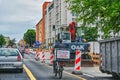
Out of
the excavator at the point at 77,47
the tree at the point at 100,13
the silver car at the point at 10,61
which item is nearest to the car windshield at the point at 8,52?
the silver car at the point at 10,61

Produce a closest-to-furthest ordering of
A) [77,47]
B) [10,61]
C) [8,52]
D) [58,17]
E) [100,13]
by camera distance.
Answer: [10,61] → [8,52] → [100,13] → [77,47] → [58,17]

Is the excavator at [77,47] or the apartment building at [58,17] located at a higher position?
the apartment building at [58,17]

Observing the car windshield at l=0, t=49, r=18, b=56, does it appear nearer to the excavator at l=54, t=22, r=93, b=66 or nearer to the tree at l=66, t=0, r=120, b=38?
Answer: the tree at l=66, t=0, r=120, b=38

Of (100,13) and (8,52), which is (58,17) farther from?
(8,52)

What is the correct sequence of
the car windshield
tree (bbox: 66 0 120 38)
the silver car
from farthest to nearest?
tree (bbox: 66 0 120 38) → the car windshield → the silver car

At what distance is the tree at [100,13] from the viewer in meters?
28.3

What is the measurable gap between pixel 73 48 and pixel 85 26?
3.41 m

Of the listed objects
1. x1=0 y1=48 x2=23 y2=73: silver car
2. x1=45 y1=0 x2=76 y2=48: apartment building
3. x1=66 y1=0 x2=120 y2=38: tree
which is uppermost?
x1=45 y1=0 x2=76 y2=48: apartment building

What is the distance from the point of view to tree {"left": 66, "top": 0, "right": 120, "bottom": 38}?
28328 mm

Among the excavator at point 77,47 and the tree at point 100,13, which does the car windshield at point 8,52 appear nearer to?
the tree at point 100,13

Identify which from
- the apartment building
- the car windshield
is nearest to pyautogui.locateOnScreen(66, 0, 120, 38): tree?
the car windshield

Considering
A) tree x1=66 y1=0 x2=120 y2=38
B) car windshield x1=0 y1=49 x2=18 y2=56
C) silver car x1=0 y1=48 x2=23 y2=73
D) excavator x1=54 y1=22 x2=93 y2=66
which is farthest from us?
excavator x1=54 y1=22 x2=93 y2=66

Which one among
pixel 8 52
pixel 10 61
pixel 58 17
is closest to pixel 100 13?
pixel 8 52

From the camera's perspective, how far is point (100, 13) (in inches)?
1208
